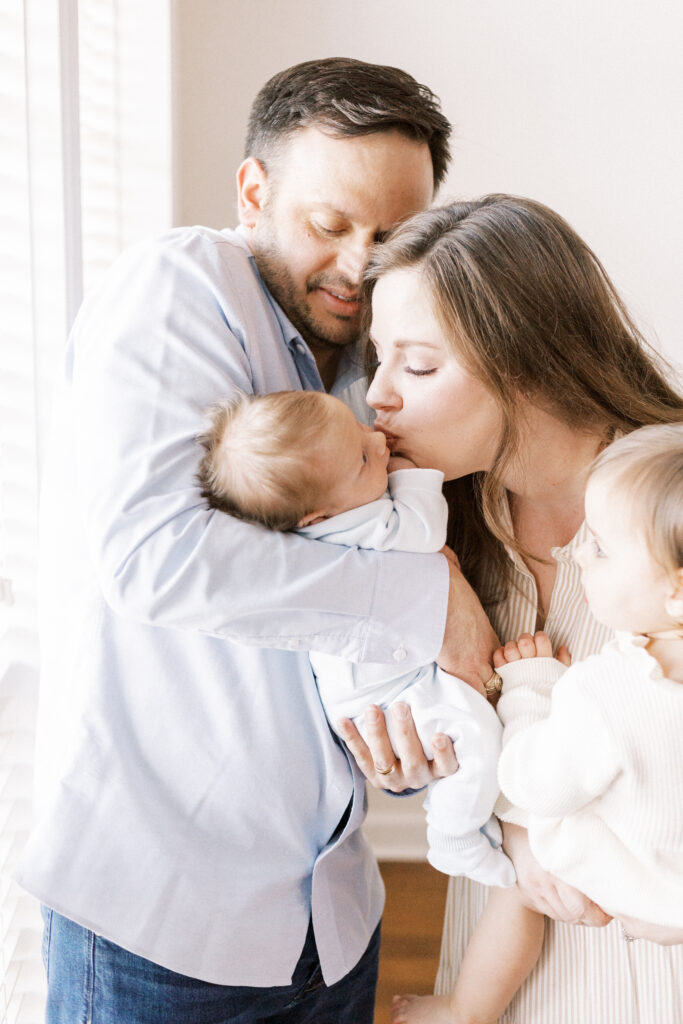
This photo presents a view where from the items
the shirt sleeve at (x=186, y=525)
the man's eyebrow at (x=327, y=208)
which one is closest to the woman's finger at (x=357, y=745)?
the shirt sleeve at (x=186, y=525)

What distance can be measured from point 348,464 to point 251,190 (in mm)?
704

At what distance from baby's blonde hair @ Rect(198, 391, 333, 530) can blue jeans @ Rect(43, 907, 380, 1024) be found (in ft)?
Result: 2.27

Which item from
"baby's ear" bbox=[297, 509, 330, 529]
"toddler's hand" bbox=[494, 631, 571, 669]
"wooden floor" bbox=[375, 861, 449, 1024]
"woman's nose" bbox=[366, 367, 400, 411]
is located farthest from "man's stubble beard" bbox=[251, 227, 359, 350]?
"wooden floor" bbox=[375, 861, 449, 1024]

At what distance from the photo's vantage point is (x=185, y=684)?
52.1 inches

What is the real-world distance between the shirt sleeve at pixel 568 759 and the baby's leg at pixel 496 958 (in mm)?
332

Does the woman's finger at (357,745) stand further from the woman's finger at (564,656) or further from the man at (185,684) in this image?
the woman's finger at (564,656)

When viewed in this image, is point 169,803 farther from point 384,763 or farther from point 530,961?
point 530,961

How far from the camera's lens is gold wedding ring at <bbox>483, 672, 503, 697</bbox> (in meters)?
1.34

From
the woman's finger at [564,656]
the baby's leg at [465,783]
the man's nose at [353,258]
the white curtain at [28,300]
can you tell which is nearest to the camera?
the baby's leg at [465,783]

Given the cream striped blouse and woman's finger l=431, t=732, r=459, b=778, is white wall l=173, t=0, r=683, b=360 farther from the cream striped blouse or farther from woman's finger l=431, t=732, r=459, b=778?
woman's finger l=431, t=732, r=459, b=778

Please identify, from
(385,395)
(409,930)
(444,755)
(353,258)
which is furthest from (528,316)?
(409,930)

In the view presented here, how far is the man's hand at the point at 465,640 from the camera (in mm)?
1321

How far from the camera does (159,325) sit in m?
1.24

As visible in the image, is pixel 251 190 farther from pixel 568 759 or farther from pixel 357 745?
pixel 568 759
